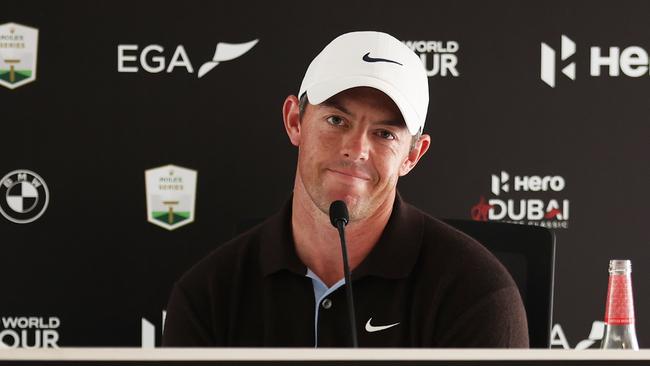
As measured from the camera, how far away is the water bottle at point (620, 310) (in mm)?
1300

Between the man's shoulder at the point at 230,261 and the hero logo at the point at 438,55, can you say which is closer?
the man's shoulder at the point at 230,261

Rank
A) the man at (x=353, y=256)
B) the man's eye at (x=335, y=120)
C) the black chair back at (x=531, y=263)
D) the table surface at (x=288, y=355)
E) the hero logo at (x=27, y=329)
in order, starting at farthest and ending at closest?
1. the hero logo at (x=27, y=329)
2. the black chair back at (x=531, y=263)
3. the man's eye at (x=335, y=120)
4. the man at (x=353, y=256)
5. the table surface at (x=288, y=355)

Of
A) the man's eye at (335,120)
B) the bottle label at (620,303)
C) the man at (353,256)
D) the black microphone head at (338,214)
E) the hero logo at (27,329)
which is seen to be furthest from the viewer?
the hero logo at (27,329)

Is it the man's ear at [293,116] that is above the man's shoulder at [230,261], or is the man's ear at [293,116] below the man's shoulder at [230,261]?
above

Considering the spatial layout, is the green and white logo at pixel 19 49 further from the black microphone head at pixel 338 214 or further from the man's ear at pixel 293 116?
the black microphone head at pixel 338 214

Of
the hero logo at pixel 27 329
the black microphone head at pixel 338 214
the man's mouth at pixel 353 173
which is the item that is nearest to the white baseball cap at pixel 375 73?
the man's mouth at pixel 353 173

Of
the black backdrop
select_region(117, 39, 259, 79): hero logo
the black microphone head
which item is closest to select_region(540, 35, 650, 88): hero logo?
the black backdrop

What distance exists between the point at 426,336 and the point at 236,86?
96 cm

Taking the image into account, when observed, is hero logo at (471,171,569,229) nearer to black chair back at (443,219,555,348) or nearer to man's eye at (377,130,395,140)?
black chair back at (443,219,555,348)

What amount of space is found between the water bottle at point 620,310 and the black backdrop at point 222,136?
0.82m

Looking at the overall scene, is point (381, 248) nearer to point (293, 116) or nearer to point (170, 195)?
point (293, 116)

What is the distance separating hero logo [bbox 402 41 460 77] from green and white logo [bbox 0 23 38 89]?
2.94ft

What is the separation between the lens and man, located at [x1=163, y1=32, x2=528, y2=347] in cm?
140

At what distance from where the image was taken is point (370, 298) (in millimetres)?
1438
